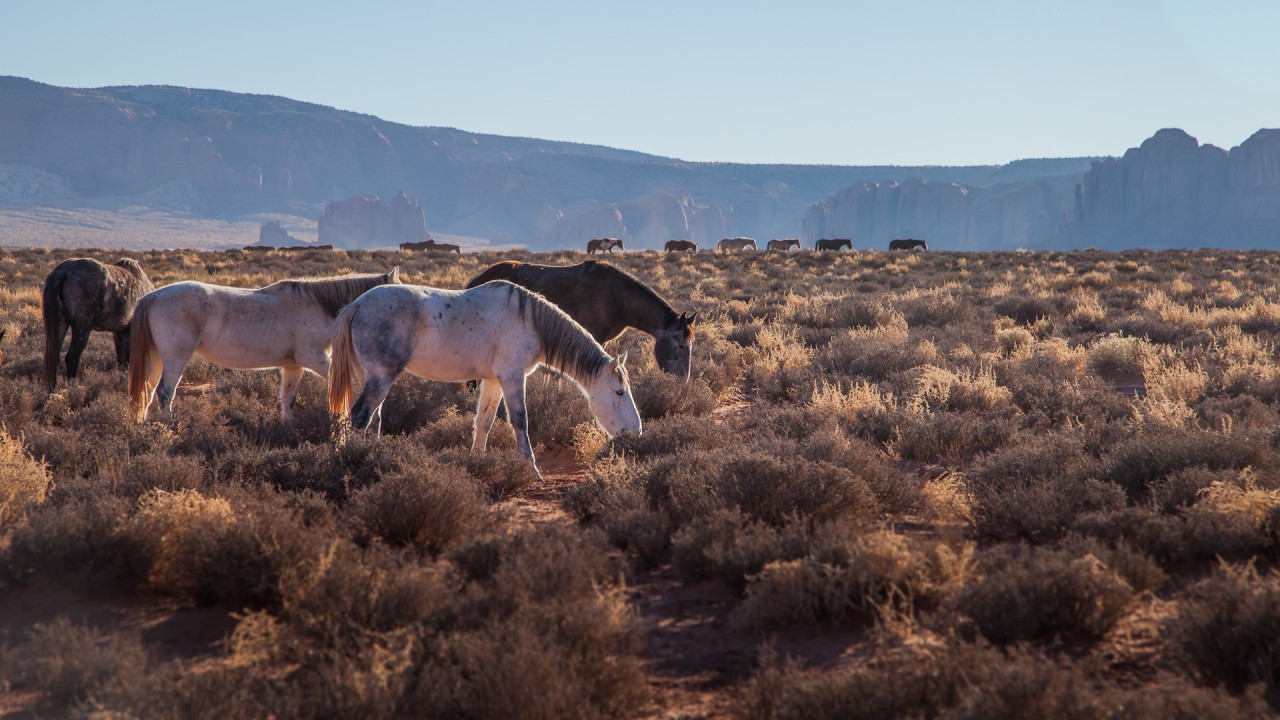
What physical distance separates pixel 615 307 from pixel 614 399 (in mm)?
3162

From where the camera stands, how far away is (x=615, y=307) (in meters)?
10.5

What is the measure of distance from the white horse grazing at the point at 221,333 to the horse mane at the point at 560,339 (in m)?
1.73

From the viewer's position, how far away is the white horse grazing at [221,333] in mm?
8242

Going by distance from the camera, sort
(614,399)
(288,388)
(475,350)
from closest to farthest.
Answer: (475,350) < (614,399) < (288,388)

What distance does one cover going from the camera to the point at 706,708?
10.8 feet

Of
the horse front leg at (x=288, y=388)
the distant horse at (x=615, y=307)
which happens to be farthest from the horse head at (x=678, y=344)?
the horse front leg at (x=288, y=388)

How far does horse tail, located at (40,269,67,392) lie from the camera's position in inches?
385

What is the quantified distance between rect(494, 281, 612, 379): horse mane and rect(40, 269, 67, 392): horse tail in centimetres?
631

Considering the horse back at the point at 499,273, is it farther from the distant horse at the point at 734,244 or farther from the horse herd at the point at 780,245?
the distant horse at the point at 734,244

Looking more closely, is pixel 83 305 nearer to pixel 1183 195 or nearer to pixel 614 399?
pixel 614 399

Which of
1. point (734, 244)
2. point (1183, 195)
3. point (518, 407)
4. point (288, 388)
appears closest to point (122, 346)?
point (288, 388)

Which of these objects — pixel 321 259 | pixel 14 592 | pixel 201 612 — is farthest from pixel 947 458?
pixel 321 259

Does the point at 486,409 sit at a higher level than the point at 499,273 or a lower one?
lower

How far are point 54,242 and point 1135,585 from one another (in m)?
145
